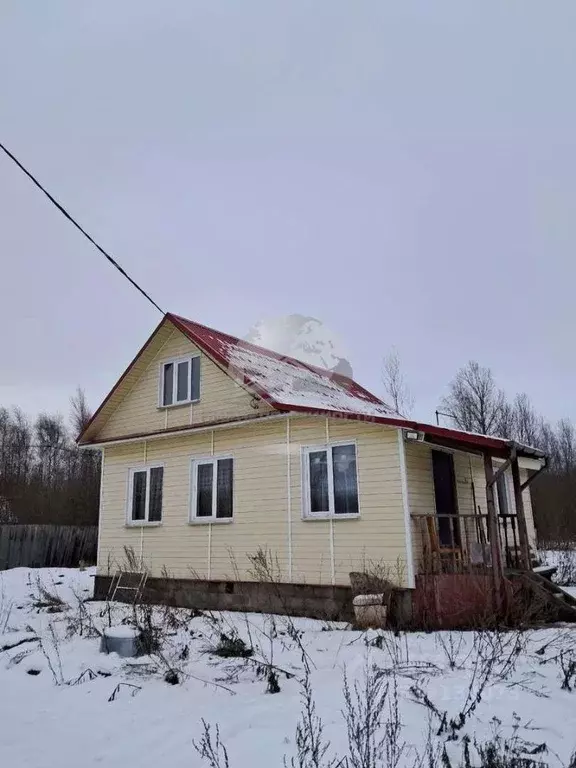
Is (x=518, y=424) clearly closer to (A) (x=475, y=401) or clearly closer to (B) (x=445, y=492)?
(A) (x=475, y=401)

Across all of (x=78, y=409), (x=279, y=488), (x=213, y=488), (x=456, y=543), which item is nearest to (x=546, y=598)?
(x=456, y=543)

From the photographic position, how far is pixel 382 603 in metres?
8.33

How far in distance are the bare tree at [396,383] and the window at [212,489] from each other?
17.6m

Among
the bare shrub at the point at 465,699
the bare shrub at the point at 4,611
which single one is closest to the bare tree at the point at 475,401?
the bare shrub at the point at 4,611

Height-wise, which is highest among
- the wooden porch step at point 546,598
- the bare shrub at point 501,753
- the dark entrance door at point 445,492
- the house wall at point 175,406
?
the house wall at point 175,406

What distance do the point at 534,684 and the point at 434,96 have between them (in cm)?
1018

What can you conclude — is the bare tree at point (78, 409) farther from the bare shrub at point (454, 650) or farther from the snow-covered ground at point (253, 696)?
the bare shrub at point (454, 650)

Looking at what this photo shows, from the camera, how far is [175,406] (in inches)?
484

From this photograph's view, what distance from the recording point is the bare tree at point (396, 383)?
92.2ft

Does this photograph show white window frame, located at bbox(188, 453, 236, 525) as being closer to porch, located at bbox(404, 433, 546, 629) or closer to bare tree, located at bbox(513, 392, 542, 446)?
porch, located at bbox(404, 433, 546, 629)

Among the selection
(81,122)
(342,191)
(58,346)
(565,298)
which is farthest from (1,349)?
(565,298)

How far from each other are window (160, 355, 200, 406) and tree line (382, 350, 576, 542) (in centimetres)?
1032

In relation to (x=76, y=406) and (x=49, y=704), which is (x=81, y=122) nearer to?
(x=49, y=704)

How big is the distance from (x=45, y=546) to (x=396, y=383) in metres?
17.9
